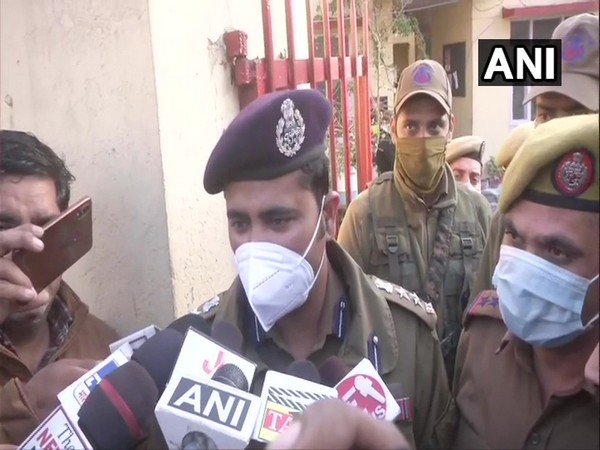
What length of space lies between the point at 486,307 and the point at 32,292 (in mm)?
1220

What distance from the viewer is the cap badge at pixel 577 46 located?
7.79 ft

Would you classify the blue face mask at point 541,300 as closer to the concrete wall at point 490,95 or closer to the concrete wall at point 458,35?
the concrete wall at point 490,95

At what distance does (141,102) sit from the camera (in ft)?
6.93

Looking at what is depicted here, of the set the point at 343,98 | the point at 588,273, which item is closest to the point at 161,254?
the point at 588,273

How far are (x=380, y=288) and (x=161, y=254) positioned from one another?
0.73 metres

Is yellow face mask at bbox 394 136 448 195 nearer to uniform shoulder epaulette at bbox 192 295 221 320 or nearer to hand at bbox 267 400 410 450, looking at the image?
uniform shoulder epaulette at bbox 192 295 221 320

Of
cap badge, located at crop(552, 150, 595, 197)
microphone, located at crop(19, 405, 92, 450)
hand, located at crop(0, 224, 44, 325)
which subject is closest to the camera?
microphone, located at crop(19, 405, 92, 450)

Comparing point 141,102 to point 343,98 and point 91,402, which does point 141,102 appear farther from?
point 343,98

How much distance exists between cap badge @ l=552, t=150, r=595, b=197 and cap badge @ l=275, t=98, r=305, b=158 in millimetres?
726

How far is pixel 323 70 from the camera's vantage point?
3588 millimetres

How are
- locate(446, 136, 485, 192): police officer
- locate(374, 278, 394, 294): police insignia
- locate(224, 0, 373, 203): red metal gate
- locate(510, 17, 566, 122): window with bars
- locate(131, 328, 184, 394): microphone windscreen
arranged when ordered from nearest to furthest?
locate(131, 328, 184, 394): microphone windscreen → locate(374, 278, 394, 294): police insignia → locate(224, 0, 373, 203): red metal gate → locate(446, 136, 485, 192): police officer → locate(510, 17, 566, 122): window with bars

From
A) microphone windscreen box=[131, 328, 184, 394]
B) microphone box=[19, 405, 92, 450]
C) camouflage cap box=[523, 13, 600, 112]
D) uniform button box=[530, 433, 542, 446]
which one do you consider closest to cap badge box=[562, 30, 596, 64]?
camouflage cap box=[523, 13, 600, 112]

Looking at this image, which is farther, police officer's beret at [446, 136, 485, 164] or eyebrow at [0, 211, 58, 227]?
police officer's beret at [446, 136, 485, 164]

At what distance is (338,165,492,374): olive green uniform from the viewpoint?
279 centimetres
